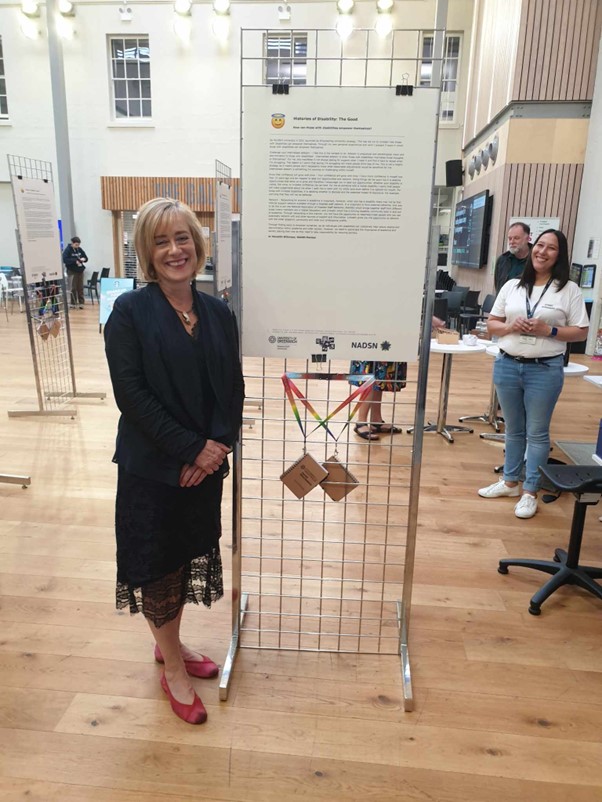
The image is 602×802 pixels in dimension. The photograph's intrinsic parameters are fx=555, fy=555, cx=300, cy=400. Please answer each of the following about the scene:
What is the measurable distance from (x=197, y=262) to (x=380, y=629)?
4.91ft

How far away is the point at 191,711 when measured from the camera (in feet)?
5.70

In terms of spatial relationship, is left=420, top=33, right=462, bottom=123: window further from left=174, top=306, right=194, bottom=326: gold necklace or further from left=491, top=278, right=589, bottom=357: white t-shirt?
left=174, top=306, right=194, bottom=326: gold necklace

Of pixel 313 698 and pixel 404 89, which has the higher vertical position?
pixel 404 89

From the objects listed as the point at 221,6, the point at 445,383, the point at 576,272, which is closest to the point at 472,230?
the point at 576,272

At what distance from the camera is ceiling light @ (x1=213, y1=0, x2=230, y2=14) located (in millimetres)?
11008

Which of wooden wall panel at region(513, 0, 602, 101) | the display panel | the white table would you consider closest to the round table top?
the white table

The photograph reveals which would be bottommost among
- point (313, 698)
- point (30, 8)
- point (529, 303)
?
→ point (313, 698)

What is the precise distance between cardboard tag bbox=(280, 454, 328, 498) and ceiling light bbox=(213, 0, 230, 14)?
40.5ft

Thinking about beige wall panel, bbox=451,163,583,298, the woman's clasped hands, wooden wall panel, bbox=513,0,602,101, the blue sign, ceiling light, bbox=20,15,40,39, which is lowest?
the woman's clasped hands

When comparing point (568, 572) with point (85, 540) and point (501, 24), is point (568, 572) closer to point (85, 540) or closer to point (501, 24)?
point (85, 540)

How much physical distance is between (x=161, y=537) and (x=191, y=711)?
58cm

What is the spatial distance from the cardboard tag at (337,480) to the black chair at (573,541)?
0.97 meters

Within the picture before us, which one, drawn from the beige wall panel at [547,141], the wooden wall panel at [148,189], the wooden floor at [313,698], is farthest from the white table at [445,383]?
Answer: the wooden wall panel at [148,189]

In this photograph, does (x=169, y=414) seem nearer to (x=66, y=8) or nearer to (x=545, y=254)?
(x=545, y=254)
